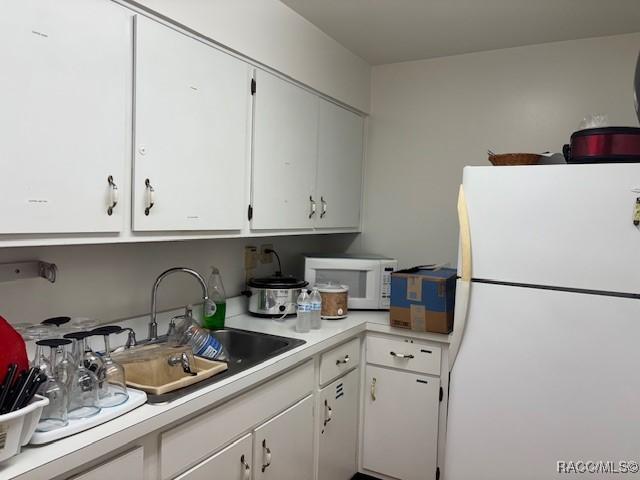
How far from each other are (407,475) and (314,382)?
31.8 inches

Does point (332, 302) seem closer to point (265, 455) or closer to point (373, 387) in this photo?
point (373, 387)

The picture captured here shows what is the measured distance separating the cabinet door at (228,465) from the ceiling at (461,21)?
1879 millimetres

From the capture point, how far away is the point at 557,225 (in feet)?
5.47

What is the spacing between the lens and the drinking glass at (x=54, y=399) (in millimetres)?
1109

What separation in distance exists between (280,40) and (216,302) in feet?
4.04

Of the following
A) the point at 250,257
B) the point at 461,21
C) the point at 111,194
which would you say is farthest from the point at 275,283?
the point at 461,21

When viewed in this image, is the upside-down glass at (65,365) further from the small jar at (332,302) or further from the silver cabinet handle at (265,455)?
the small jar at (332,302)

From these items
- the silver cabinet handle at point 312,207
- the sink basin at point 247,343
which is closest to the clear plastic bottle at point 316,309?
the sink basin at point 247,343

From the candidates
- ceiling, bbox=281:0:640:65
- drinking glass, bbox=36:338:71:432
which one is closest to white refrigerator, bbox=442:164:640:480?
ceiling, bbox=281:0:640:65

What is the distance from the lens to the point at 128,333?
1.78 m

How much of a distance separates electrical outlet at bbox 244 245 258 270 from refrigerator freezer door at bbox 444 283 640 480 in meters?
1.20

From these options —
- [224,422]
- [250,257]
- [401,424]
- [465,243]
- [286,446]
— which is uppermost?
[465,243]

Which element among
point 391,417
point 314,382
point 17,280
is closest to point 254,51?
point 17,280

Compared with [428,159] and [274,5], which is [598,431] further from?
[274,5]
